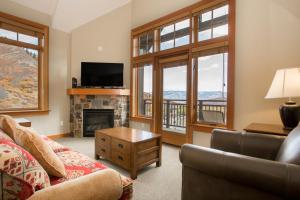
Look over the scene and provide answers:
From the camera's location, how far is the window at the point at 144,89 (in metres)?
4.62

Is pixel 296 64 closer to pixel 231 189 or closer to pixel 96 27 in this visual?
pixel 231 189

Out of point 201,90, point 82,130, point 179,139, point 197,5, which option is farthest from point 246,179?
point 82,130

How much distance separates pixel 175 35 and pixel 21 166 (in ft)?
12.3

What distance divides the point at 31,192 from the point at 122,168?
190 centimetres

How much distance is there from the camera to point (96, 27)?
4.89 meters

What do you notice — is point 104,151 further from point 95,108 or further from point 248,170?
point 248,170

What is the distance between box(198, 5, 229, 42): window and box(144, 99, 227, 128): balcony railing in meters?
1.24

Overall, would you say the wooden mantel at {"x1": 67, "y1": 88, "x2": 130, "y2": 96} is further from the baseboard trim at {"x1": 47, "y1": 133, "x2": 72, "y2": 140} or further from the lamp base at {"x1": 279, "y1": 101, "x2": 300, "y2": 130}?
the lamp base at {"x1": 279, "y1": 101, "x2": 300, "y2": 130}

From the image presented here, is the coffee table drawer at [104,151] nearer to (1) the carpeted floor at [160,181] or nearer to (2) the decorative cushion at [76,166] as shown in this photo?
(1) the carpeted floor at [160,181]

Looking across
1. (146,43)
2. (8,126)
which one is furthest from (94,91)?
(8,126)

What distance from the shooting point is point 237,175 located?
3.57 ft

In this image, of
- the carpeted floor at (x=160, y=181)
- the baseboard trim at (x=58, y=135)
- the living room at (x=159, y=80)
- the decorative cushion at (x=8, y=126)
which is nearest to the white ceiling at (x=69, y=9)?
the living room at (x=159, y=80)

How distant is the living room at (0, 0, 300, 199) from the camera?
79.9 inches

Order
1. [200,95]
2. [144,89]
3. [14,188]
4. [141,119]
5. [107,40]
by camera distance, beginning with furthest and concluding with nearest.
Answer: [107,40] → [144,89] → [141,119] → [200,95] → [14,188]
